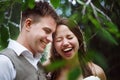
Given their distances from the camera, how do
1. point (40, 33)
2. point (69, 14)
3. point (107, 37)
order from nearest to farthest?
1. point (107, 37)
2. point (69, 14)
3. point (40, 33)

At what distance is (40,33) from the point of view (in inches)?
61.7

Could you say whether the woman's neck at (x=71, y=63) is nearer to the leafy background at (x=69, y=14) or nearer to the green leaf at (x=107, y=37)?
the green leaf at (x=107, y=37)

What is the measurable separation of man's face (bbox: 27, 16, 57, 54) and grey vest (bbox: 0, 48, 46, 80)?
0.27 ft

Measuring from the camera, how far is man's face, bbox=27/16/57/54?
5.08ft

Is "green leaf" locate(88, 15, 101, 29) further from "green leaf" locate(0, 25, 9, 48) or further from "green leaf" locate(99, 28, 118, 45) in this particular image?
"green leaf" locate(0, 25, 9, 48)

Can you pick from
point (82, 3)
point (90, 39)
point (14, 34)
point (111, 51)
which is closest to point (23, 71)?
point (14, 34)

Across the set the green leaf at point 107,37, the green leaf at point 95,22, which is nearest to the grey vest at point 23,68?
the green leaf at point 95,22

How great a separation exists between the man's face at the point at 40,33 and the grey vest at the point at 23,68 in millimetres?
81

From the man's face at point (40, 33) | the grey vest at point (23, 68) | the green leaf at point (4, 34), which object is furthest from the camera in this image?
the man's face at point (40, 33)

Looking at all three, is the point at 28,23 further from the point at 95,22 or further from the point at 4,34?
the point at 95,22

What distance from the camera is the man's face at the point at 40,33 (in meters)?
1.55

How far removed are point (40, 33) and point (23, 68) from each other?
7.9 inches

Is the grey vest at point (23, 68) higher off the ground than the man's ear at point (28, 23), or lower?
lower

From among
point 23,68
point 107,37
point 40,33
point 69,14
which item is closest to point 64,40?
point 40,33
